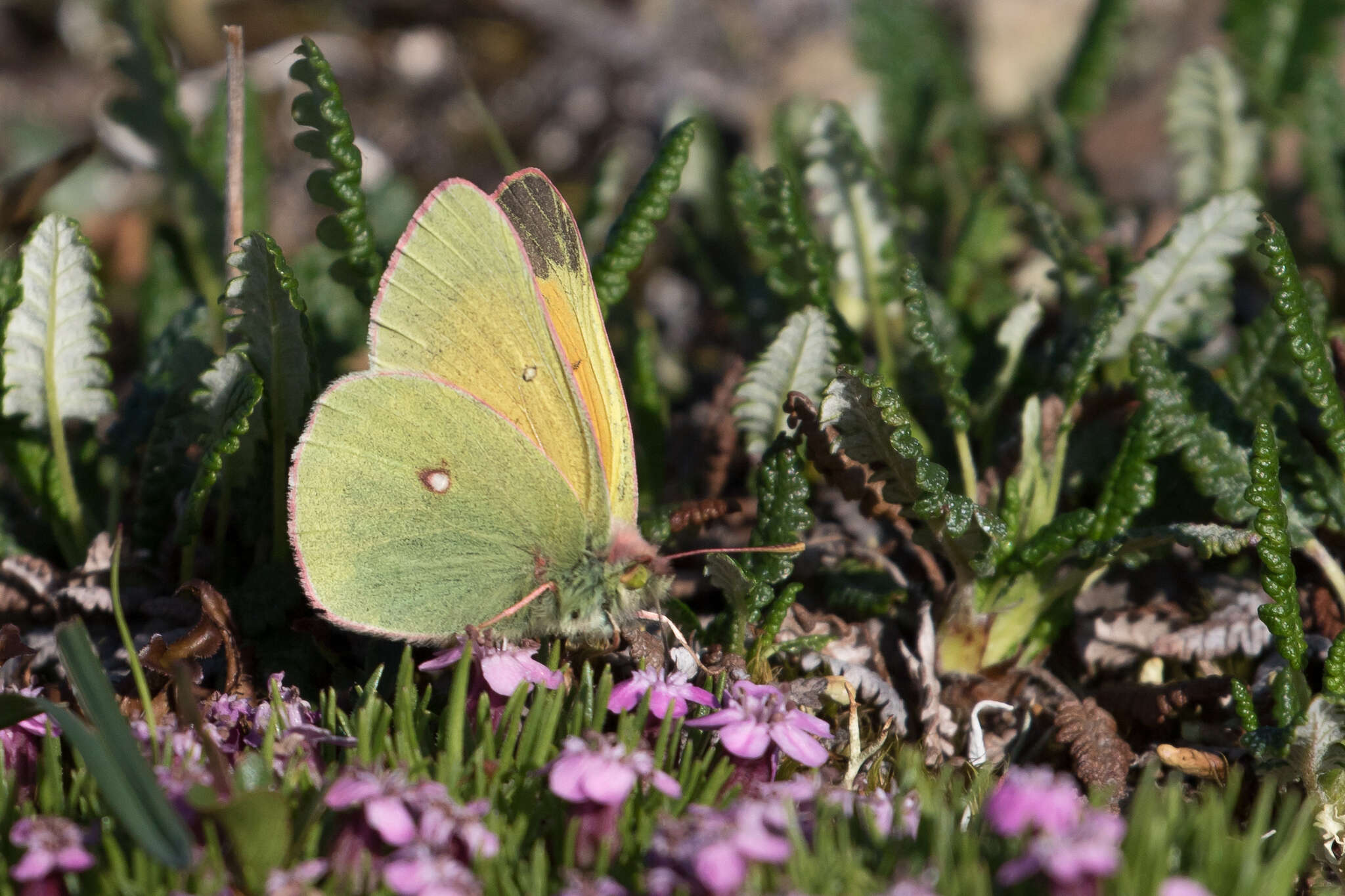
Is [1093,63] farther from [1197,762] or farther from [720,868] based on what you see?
[720,868]

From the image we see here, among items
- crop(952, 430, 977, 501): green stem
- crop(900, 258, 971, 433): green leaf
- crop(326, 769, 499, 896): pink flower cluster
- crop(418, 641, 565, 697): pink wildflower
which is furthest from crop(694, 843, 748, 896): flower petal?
crop(952, 430, 977, 501): green stem

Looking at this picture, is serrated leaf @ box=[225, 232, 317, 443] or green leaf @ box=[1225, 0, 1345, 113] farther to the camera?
green leaf @ box=[1225, 0, 1345, 113]

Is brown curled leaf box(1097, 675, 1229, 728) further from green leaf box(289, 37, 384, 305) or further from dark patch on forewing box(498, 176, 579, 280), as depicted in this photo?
green leaf box(289, 37, 384, 305)

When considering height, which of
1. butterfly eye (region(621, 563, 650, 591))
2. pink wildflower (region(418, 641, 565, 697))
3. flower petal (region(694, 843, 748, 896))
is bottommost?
pink wildflower (region(418, 641, 565, 697))

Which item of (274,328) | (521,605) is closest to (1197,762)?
(521,605)

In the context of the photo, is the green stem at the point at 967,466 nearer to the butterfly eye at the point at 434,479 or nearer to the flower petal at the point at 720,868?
the butterfly eye at the point at 434,479

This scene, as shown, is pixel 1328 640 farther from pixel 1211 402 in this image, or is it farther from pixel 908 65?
pixel 908 65

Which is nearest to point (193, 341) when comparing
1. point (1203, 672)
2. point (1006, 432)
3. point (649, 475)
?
point (649, 475)
